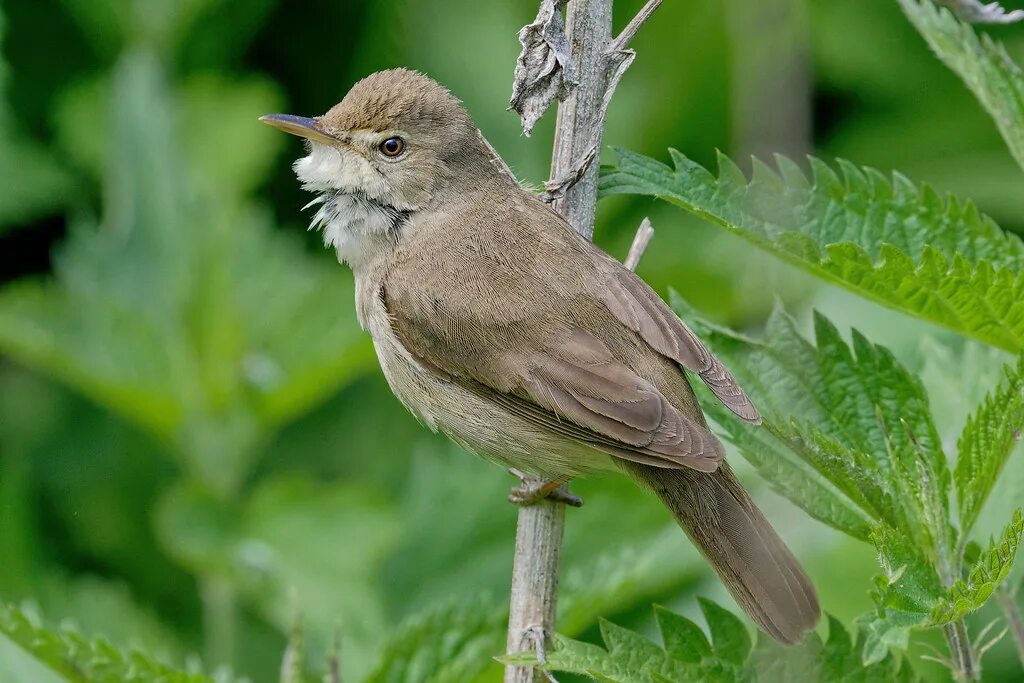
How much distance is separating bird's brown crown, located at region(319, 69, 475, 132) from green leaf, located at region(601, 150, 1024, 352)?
2.36 ft

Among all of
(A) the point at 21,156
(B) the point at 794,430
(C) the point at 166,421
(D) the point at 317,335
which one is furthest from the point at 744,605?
(A) the point at 21,156

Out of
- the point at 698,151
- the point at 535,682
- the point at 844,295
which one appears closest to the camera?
the point at 535,682

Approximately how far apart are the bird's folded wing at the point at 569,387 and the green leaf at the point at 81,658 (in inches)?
33.9

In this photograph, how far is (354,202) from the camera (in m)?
3.00

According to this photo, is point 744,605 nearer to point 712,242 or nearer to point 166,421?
point 166,421

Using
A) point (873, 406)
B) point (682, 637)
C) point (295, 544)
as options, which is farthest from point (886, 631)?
point (295, 544)

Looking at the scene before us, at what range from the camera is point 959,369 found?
8.52 feet

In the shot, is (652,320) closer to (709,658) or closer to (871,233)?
(871,233)

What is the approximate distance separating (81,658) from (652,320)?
4.21 feet

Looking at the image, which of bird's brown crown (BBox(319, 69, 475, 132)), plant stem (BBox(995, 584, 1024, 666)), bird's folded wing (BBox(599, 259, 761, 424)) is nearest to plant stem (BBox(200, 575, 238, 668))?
bird's brown crown (BBox(319, 69, 475, 132))

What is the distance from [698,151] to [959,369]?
2.33 metres

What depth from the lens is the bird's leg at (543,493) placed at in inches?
109

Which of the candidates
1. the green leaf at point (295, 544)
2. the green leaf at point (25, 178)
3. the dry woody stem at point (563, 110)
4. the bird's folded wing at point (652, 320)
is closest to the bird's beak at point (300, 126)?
the dry woody stem at point (563, 110)

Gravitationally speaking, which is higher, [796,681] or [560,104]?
[560,104]
